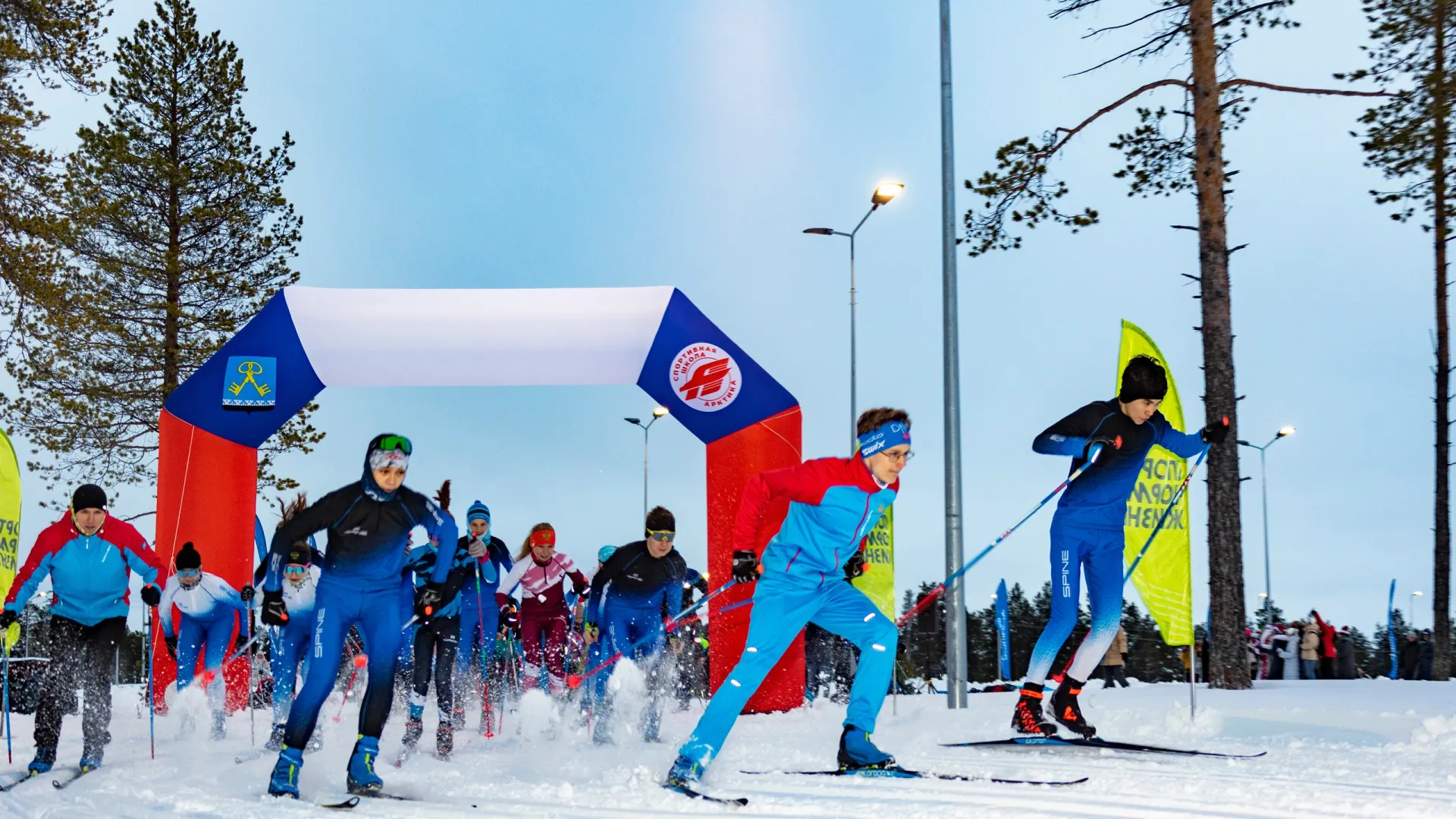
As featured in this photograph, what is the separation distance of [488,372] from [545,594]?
2.46 metres

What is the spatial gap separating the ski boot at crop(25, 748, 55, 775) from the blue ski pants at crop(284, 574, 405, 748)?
214cm

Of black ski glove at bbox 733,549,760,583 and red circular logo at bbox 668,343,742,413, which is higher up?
red circular logo at bbox 668,343,742,413

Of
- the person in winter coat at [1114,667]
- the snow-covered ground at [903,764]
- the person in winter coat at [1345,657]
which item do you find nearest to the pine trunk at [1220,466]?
the snow-covered ground at [903,764]

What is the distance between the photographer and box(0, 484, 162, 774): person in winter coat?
25.4 ft

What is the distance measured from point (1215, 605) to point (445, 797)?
975cm

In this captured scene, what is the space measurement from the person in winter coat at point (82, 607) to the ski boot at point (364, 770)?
2.28 metres

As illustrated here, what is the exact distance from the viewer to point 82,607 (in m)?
7.93

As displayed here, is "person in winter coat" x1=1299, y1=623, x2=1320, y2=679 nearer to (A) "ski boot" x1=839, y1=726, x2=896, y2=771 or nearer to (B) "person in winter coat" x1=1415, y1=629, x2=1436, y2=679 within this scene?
(B) "person in winter coat" x1=1415, y1=629, x2=1436, y2=679

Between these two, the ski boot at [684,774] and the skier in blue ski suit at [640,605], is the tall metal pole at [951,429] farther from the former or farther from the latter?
the ski boot at [684,774]

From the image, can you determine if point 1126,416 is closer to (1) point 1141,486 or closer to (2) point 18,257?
(1) point 1141,486

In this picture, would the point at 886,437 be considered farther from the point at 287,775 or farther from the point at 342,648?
the point at 287,775

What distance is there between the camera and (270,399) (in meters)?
13.0

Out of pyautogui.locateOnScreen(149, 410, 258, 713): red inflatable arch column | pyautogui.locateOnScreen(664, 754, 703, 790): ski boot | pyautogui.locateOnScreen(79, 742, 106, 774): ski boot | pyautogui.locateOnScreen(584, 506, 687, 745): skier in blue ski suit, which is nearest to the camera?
pyautogui.locateOnScreen(664, 754, 703, 790): ski boot

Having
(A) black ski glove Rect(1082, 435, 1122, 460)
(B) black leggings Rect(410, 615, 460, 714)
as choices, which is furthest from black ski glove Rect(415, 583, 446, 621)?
(A) black ski glove Rect(1082, 435, 1122, 460)
